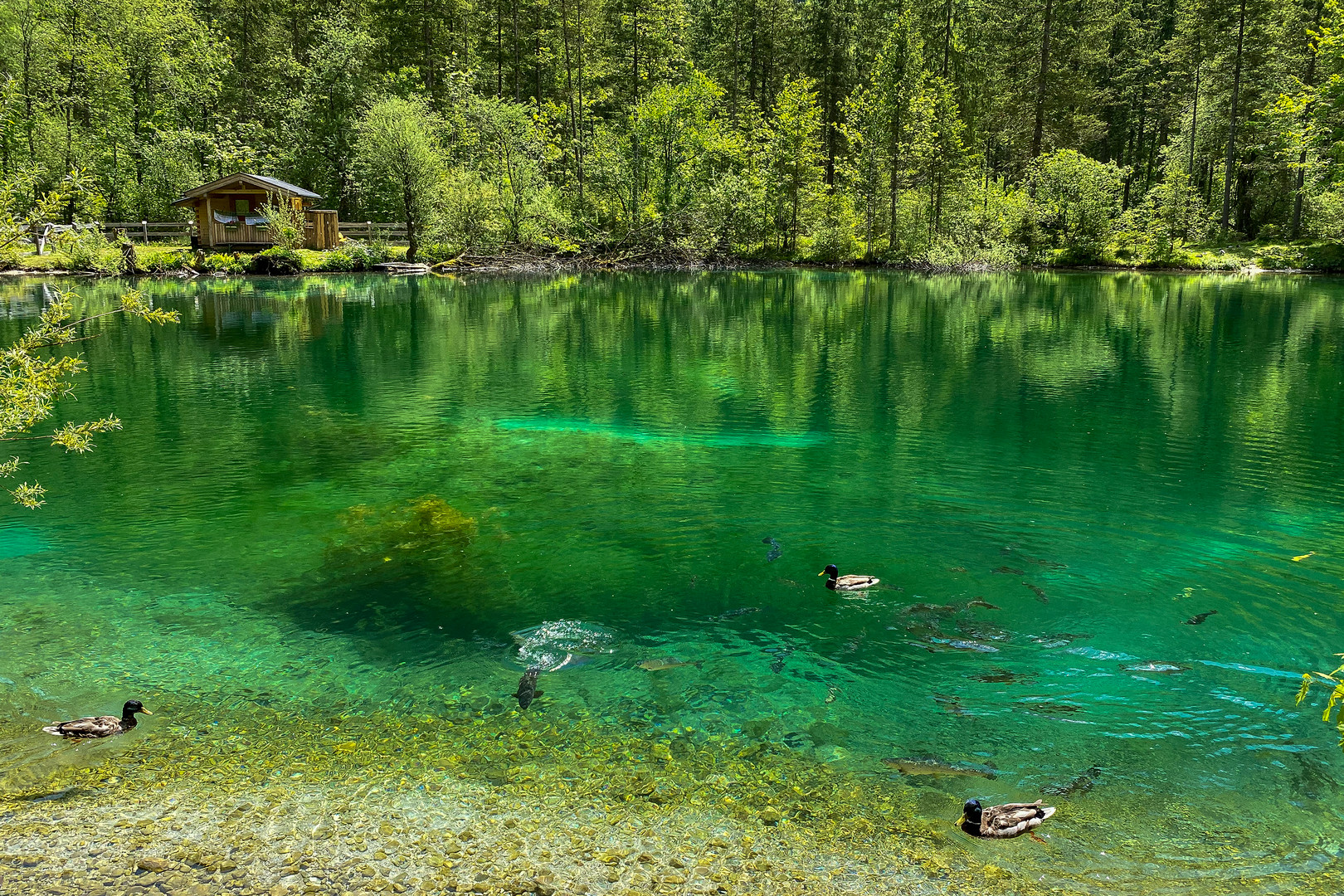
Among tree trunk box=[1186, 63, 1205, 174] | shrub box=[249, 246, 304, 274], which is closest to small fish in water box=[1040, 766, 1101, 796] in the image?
shrub box=[249, 246, 304, 274]

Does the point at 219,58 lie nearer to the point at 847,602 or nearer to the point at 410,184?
the point at 410,184

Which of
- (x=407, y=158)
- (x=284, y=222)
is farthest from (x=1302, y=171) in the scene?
(x=284, y=222)

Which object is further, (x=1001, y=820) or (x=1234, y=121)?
(x=1234, y=121)

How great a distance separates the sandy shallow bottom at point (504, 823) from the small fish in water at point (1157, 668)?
233 centimetres

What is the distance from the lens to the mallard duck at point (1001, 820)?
5.52 meters

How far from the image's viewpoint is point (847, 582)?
9.36m

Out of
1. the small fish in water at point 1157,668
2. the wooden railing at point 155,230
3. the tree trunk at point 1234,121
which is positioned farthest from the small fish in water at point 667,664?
the tree trunk at point 1234,121

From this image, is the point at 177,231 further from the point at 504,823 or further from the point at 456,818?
the point at 504,823

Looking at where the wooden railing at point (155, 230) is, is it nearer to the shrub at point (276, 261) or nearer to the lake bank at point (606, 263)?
the lake bank at point (606, 263)

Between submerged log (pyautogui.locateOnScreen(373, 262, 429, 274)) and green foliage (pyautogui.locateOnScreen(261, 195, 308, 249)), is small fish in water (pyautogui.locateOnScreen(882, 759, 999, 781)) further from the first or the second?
green foliage (pyautogui.locateOnScreen(261, 195, 308, 249))

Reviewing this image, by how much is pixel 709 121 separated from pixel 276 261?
3655 centimetres

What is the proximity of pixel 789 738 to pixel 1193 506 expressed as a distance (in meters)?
8.74

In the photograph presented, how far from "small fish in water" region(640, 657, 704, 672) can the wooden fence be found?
2382 inches

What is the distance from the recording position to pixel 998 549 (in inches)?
420
